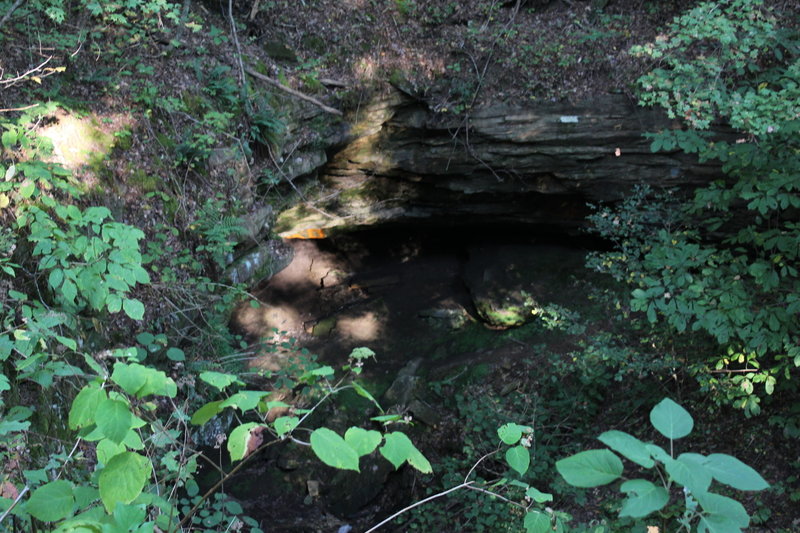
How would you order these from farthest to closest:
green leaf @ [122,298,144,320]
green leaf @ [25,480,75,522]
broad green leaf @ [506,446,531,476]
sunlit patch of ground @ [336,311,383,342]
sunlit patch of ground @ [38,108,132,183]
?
→ sunlit patch of ground @ [336,311,383,342] < sunlit patch of ground @ [38,108,132,183] < green leaf @ [122,298,144,320] < broad green leaf @ [506,446,531,476] < green leaf @ [25,480,75,522]

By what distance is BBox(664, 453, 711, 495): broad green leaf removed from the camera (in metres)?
0.93

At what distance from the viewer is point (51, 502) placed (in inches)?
45.8

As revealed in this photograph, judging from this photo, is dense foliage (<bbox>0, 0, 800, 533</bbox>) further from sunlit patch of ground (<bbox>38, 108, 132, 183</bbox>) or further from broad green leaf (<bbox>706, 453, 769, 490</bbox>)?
sunlit patch of ground (<bbox>38, 108, 132, 183</bbox>)

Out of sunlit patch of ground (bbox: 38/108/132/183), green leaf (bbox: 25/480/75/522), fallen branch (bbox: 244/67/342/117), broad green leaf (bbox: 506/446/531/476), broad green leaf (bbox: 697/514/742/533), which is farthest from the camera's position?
fallen branch (bbox: 244/67/342/117)

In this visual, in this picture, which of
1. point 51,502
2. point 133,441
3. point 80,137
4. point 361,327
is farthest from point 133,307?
point 361,327

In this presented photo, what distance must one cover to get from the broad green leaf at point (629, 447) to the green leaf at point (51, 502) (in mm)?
1149

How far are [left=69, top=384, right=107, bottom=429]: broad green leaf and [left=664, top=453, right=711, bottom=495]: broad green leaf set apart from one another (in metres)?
1.13

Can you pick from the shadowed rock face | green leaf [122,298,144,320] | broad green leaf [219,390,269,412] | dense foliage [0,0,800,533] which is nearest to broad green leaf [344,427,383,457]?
dense foliage [0,0,800,533]

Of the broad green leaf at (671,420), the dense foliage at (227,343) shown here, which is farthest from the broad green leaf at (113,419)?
the broad green leaf at (671,420)

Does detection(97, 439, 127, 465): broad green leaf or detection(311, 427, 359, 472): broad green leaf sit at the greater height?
detection(311, 427, 359, 472): broad green leaf

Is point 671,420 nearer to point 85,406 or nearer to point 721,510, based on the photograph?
point 721,510

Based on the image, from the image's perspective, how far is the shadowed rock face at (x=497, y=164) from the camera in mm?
7188

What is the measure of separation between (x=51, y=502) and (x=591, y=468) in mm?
1158

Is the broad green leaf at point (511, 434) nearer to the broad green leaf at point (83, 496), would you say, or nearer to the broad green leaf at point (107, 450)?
the broad green leaf at point (107, 450)
